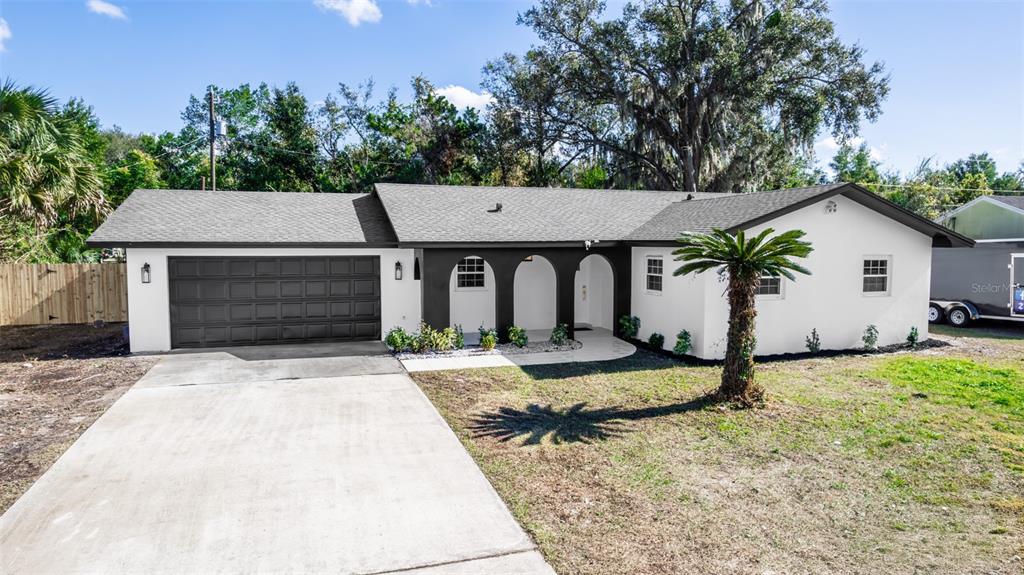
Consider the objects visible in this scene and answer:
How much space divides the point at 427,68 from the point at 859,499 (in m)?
29.8

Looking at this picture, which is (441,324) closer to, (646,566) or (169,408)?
(169,408)

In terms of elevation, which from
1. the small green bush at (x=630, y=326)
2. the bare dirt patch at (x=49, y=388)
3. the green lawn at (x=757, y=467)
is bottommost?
the green lawn at (x=757, y=467)

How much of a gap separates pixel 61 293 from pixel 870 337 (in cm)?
2011

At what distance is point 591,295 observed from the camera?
1571 centimetres

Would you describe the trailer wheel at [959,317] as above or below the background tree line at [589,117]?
below

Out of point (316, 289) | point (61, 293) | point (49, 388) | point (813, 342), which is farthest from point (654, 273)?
point (61, 293)

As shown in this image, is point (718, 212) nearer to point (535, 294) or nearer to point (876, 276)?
point (876, 276)

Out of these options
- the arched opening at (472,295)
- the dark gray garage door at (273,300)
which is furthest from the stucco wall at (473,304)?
the dark gray garage door at (273,300)

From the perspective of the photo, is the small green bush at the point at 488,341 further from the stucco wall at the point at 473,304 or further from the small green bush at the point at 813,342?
the small green bush at the point at 813,342

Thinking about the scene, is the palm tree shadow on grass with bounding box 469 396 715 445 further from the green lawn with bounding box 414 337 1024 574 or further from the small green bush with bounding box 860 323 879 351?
the small green bush with bounding box 860 323 879 351

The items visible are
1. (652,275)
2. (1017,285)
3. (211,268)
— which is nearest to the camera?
(211,268)

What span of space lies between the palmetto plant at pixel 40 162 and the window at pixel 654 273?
1282 centimetres

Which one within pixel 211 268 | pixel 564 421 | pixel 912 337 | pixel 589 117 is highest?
pixel 589 117

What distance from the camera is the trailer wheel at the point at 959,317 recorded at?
639 inches
